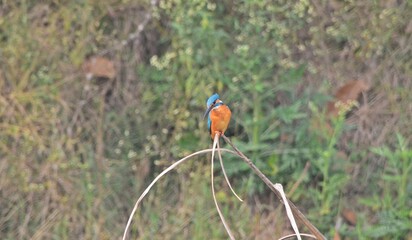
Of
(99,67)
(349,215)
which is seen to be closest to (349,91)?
(349,215)

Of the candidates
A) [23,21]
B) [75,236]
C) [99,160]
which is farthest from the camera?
[23,21]

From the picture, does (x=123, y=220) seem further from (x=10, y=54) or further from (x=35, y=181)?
(x=10, y=54)

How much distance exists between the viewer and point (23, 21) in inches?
211

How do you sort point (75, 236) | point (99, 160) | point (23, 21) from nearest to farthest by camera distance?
point (75, 236)
point (99, 160)
point (23, 21)

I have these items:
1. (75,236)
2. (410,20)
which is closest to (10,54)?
(75,236)

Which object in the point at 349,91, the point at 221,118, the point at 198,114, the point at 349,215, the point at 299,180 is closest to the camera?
the point at 221,118

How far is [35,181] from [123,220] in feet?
1.83

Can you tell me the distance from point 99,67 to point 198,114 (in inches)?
27.5

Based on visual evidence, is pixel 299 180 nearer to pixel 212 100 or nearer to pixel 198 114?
pixel 198 114

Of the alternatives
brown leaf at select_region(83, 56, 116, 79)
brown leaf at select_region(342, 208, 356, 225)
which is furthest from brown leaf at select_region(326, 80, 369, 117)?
brown leaf at select_region(83, 56, 116, 79)

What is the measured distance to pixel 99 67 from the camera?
534 cm

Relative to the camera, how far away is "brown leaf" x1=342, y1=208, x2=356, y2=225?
480cm

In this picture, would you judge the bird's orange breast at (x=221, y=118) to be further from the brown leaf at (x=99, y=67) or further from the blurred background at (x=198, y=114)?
the brown leaf at (x=99, y=67)

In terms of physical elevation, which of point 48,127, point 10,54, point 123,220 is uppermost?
point 10,54
